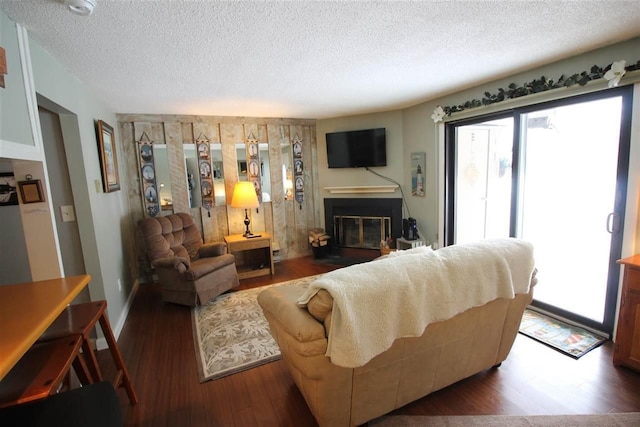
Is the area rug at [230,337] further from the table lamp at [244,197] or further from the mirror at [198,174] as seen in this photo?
the mirror at [198,174]

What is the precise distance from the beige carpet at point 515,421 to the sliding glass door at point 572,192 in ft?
3.50

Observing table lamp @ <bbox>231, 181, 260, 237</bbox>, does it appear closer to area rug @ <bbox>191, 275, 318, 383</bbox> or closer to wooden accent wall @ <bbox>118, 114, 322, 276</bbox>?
wooden accent wall @ <bbox>118, 114, 322, 276</bbox>

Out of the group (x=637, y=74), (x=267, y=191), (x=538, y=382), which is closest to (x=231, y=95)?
(x=267, y=191)

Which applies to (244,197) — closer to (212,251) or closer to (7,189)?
(212,251)

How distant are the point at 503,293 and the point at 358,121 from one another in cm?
359

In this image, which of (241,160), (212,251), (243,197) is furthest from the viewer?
(241,160)

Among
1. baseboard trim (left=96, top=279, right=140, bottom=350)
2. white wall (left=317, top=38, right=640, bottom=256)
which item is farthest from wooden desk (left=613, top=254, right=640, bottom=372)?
baseboard trim (left=96, top=279, right=140, bottom=350)

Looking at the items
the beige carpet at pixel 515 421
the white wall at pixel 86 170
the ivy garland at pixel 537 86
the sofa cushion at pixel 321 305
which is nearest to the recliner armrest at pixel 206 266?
the white wall at pixel 86 170

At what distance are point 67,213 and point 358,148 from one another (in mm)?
3652

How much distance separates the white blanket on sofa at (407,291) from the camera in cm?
136

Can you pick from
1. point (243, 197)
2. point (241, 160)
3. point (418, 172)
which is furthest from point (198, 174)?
point (418, 172)

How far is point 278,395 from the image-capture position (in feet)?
6.53

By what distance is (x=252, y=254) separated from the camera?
4734mm

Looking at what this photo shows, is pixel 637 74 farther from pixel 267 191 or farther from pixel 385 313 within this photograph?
pixel 267 191
